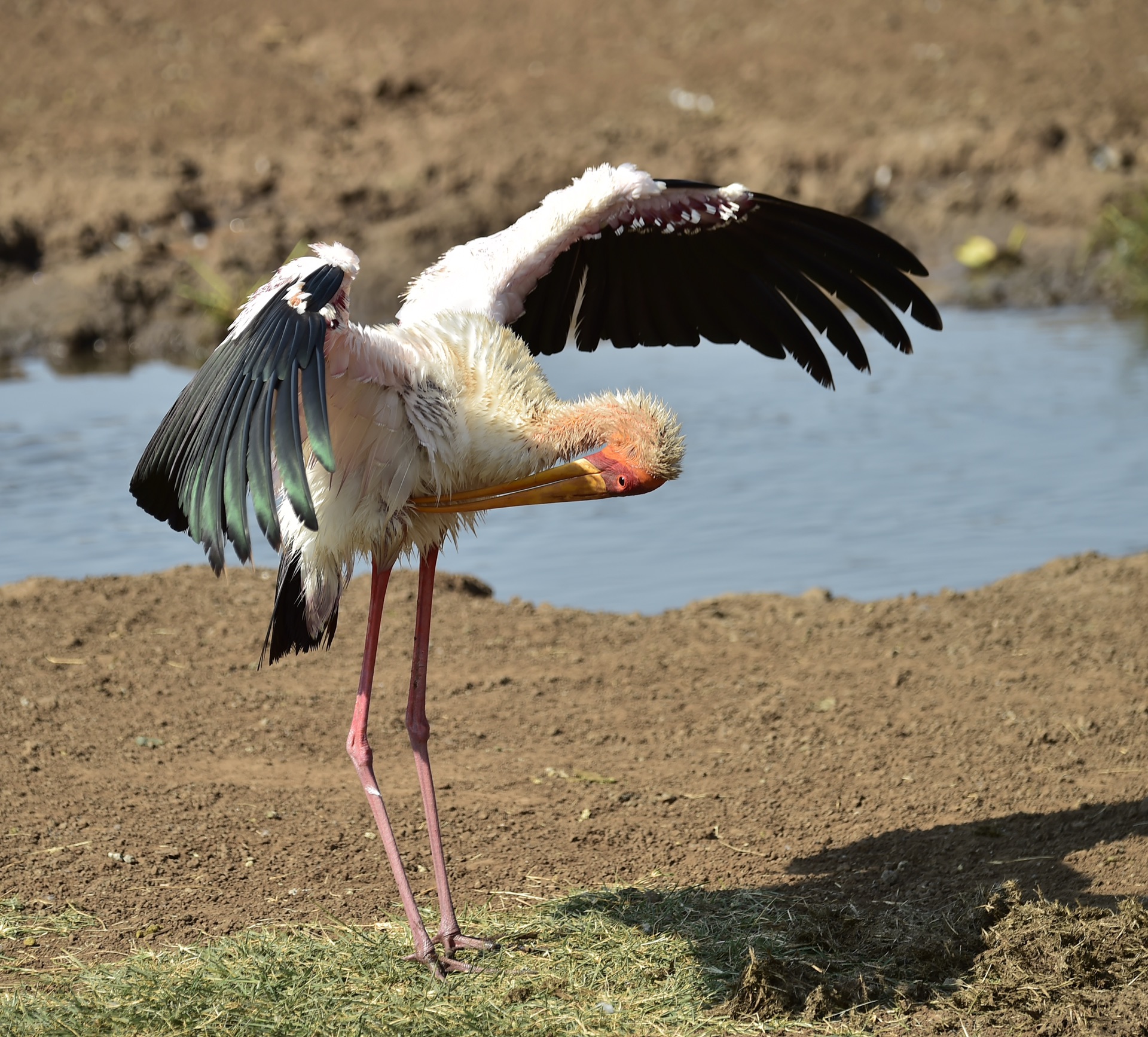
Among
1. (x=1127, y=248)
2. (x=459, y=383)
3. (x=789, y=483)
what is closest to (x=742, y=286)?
(x=459, y=383)

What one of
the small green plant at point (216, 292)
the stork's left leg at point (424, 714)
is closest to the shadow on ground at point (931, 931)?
the stork's left leg at point (424, 714)

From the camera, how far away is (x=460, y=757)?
5.31 meters

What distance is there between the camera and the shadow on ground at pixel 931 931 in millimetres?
3541

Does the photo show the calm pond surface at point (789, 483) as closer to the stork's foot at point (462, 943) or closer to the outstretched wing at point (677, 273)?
the outstretched wing at point (677, 273)

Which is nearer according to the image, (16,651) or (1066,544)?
(16,651)

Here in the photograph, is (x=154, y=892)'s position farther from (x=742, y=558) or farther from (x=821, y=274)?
(x=742, y=558)

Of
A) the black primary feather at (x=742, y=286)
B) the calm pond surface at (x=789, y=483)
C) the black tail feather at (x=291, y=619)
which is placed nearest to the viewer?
the black tail feather at (x=291, y=619)

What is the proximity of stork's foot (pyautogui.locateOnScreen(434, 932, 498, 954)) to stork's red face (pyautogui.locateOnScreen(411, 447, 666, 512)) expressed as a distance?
1.16 meters

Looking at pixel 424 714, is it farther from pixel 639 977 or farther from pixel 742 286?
pixel 742 286

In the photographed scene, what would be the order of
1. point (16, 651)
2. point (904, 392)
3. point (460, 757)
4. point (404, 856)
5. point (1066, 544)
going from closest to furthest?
point (404, 856) < point (460, 757) < point (16, 651) < point (1066, 544) < point (904, 392)

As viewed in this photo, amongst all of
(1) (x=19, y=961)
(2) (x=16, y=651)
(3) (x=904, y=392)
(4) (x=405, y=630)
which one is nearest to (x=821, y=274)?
(4) (x=405, y=630)

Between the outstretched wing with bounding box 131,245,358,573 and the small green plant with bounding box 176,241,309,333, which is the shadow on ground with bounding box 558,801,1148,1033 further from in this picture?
the small green plant with bounding box 176,241,309,333

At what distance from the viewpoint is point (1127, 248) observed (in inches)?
629

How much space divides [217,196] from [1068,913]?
15.8 meters
